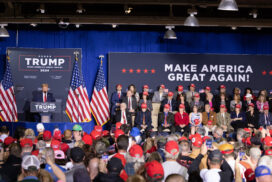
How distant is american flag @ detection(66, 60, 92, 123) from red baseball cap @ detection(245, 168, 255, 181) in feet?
35.3

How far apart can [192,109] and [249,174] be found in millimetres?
10037

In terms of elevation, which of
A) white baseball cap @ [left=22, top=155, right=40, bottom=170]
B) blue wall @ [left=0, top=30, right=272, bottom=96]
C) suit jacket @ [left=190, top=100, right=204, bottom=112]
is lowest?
white baseball cap @ [left=22, top=155, right=40, bottom=170]

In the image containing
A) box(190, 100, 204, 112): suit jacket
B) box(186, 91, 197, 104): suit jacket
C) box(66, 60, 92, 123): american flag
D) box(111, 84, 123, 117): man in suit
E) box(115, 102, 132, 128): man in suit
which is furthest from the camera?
box(186, 91, 197, 104): suit jacket

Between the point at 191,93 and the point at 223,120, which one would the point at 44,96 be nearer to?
the point at 191,93

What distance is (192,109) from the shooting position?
16750 mm

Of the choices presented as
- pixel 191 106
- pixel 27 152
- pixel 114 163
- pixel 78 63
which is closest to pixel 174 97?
pixel 191 106

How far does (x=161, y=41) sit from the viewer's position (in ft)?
61.5

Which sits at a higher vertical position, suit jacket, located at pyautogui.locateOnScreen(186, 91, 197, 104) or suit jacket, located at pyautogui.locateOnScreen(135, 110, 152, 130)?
suit jacket, located at pyautogui.locateOnScreen(186, 91, 197, 104)

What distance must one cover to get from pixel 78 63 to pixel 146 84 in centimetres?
246

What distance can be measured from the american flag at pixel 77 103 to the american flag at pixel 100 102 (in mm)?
473

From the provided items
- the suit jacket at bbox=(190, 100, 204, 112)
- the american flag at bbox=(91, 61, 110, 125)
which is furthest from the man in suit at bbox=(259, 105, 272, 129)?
the american flag at bbox=(91, 61, 110, 125)

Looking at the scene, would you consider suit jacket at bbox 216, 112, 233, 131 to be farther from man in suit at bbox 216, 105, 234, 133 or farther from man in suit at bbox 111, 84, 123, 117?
man in suit at bbox 111, 84, 123, 117

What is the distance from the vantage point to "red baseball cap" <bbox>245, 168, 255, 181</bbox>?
6.65 meters

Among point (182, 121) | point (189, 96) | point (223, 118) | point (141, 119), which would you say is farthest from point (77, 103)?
point (223, 118)
